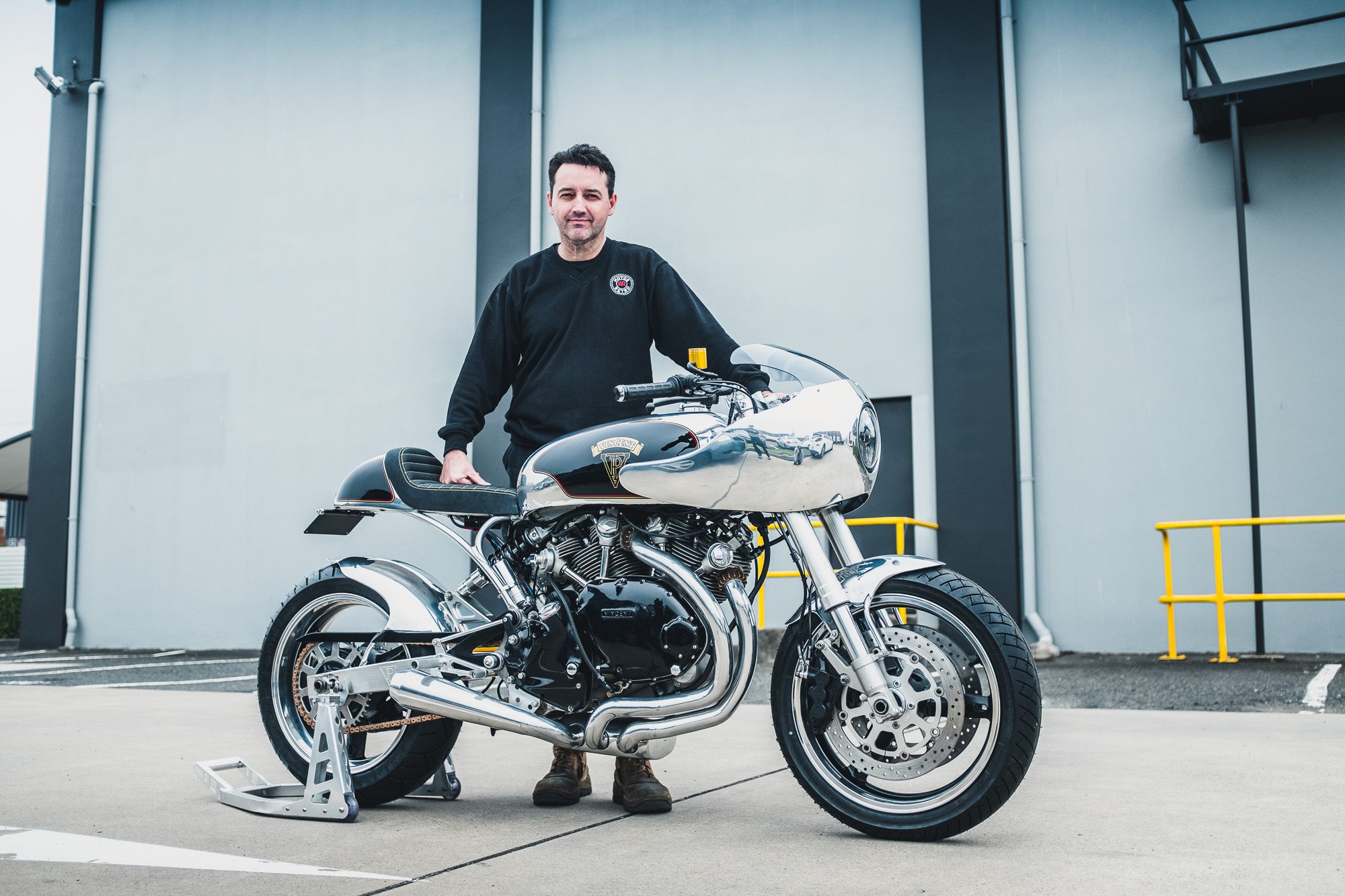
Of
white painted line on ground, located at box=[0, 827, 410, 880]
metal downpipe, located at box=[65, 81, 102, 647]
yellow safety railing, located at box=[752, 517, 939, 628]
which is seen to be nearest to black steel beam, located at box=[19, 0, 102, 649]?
metal downpipe, located at box=[65, 81, 102, 647]

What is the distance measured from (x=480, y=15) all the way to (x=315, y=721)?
31.3 feet

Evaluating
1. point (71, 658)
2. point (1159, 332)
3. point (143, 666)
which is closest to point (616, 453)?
point (1159, 332)

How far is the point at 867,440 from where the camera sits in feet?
8.33

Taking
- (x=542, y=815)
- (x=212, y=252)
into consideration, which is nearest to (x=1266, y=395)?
(x=542, y=815)

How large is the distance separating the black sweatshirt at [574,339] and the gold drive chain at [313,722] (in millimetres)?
682

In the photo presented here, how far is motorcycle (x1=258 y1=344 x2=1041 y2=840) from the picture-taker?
2357mm

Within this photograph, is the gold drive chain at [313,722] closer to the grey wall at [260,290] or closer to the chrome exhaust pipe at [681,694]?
the chrome exhaust pipe at [681,694]

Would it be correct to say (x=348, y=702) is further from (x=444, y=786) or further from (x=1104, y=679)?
(x=1104, y=679)

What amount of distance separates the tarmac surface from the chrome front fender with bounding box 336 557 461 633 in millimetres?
466

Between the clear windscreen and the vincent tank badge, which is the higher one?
the clear windscreen

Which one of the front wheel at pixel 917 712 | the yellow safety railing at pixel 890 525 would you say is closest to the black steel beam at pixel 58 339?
the yellow safety railing at pixel 890 525

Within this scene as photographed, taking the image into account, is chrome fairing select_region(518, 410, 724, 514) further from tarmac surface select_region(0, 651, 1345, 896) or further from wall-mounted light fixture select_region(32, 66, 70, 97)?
wall-mounted light fixture select_region(32, 66, 70, 97)

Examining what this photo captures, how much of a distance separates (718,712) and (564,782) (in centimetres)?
66

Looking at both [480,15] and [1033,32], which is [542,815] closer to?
[1033,32]
